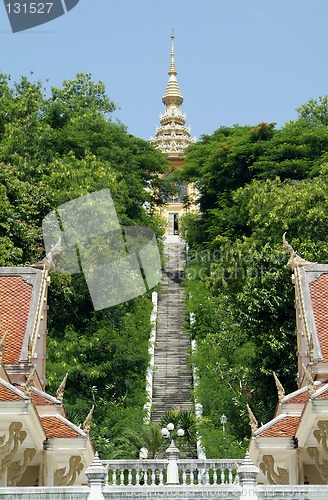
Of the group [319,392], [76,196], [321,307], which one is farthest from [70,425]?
[76,196]

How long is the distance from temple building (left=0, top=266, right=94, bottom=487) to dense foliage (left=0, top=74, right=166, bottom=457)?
270 inches

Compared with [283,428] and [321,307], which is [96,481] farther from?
[321,307]

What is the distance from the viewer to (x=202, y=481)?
64.1 ft

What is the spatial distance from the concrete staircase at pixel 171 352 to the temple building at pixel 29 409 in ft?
33.7

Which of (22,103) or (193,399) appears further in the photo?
(22,103)

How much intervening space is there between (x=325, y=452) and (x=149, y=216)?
29.7 metres

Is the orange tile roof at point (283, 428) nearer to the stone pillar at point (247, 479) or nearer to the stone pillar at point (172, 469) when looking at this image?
the stone pillar at point (172, 469)

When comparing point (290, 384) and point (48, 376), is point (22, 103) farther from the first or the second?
point (290, 384)

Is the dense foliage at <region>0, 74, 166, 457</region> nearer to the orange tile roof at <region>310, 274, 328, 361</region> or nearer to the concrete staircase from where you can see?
the concrete staircase

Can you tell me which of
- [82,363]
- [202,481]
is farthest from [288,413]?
[82,363]

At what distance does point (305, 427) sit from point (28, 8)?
14776 mm

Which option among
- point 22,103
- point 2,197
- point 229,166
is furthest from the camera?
point 229,166

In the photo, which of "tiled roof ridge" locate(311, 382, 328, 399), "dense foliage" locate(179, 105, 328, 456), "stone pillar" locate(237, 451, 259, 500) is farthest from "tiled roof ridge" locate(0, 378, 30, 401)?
"dense foliage" locate(179, 105, 328, 456)

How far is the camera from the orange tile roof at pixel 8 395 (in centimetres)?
2067
